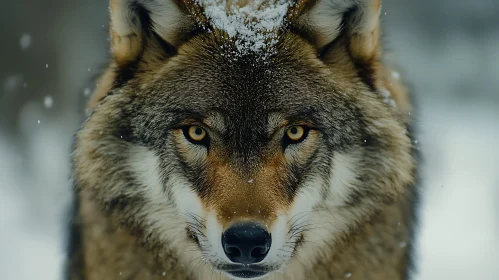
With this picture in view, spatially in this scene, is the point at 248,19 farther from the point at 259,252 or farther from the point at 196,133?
the point at 259,252

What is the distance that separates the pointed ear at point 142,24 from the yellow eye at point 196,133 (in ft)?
1.55

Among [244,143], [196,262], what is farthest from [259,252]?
[196,262]

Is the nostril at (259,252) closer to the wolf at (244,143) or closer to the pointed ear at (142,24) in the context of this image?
the wolf at (244,143)

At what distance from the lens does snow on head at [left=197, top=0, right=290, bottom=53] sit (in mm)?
3252

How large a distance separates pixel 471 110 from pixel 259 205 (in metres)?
12.2

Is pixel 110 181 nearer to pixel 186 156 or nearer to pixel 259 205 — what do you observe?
pixel 186 156

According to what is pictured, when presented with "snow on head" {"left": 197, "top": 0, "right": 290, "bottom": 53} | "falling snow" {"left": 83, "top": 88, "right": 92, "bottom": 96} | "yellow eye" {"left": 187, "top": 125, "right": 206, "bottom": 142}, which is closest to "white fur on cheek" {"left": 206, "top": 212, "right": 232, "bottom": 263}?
"yellow eye" {"left": 187, "top": 125, "right": 206, "bottom": 142}

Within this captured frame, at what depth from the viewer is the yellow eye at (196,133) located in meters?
3.16

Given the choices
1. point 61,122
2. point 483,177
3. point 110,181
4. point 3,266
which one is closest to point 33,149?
point 61,122

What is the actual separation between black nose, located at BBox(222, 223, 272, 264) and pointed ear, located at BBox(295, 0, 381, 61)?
1035 millimetres

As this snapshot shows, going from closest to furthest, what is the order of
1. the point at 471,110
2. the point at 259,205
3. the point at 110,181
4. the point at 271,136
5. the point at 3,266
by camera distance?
the point at 259,205, the point at 271,136, the point at 110,181, the point at 3,266, the point at 471,110

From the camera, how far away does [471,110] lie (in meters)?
14.2

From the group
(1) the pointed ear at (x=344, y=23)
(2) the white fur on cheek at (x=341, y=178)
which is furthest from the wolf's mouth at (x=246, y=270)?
(1) the pointed ear at (x=344, y=23)

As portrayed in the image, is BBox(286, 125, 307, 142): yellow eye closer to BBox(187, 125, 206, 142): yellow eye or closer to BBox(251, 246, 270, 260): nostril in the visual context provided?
BBox(187, 125, 206, 142): yellow eye
